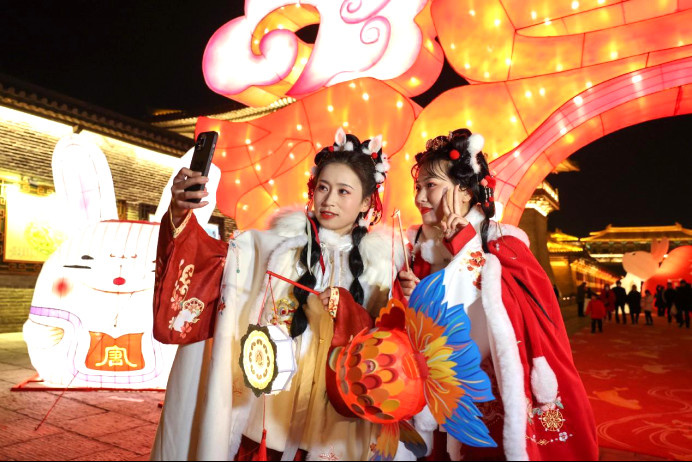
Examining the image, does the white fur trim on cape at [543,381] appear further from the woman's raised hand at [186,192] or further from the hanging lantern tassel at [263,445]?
the woman's raised hand at [186,192]

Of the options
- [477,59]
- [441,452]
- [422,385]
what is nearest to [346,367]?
[422,385]

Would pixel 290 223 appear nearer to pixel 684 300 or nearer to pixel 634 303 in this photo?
pixel 684 300

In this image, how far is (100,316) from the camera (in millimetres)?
4406

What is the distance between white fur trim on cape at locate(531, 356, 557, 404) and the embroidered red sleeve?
140cm

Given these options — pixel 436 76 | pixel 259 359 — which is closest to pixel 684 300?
pixel 436 76

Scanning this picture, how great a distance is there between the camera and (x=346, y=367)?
1697 millimetres

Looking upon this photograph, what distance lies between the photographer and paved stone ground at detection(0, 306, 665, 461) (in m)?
3.02

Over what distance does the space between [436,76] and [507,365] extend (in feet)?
12.3

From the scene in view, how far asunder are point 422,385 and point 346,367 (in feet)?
0.92

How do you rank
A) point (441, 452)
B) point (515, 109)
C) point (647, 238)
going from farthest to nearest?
point (647, 238), point (515, 109), point (441, 452)

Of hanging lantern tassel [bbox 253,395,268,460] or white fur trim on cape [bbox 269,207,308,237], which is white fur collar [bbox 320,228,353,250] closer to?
white fur trim on cape [bbox 269,207,308,237]

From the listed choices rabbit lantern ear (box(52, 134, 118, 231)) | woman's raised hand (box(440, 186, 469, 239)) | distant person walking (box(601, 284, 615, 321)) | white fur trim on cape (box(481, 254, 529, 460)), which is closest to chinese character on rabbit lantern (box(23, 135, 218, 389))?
rabbit lantern ear (box(52, 134, 118, 231))

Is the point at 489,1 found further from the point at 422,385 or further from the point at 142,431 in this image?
the point at 142,431

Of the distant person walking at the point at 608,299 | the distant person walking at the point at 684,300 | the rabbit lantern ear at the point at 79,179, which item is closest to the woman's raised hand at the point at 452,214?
the rabbit lantern ear at the point at 79,179
